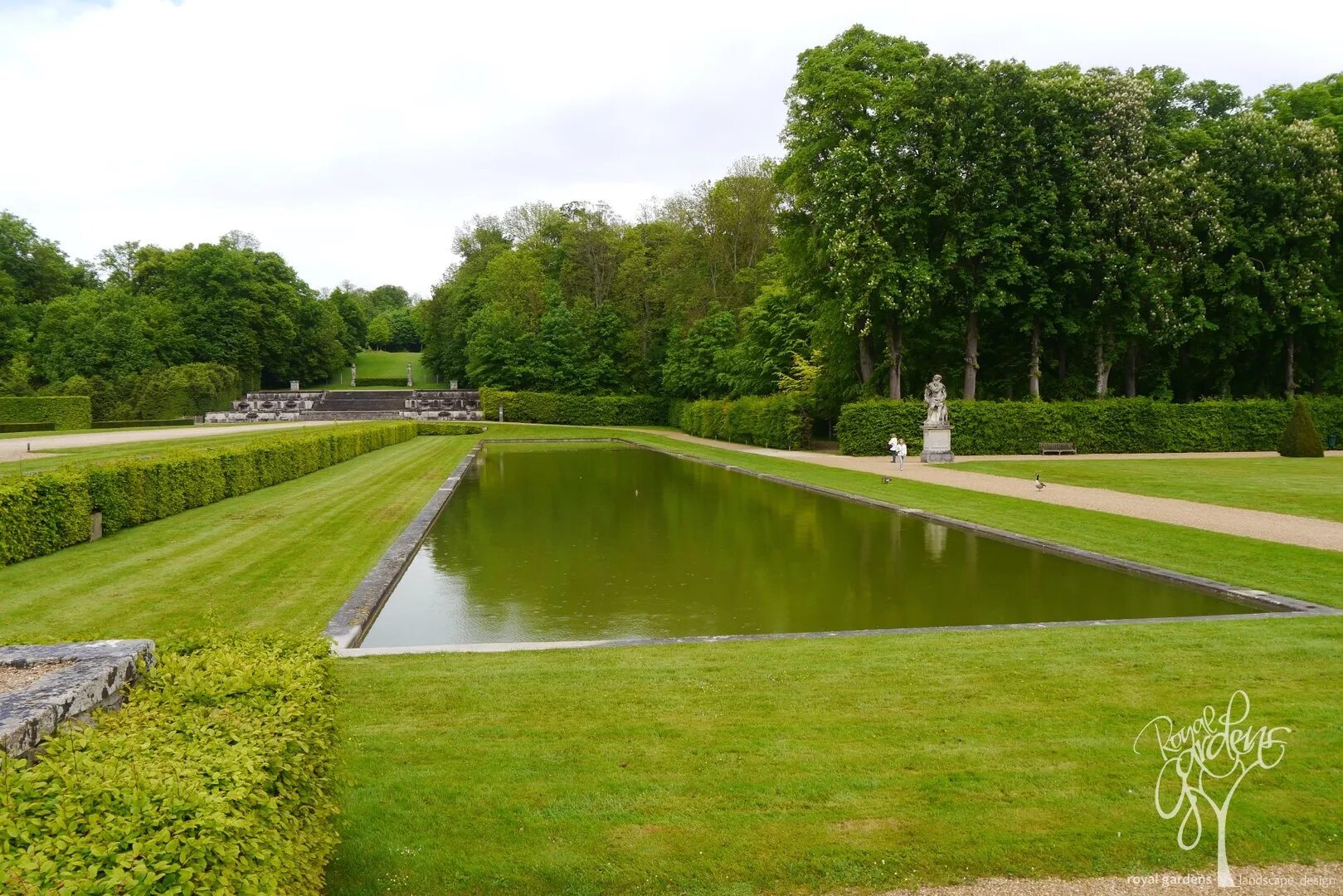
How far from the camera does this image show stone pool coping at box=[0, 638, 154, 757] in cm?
258

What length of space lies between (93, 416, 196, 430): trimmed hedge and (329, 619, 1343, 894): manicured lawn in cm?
4367

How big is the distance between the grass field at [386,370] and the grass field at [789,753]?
76308 millimetres

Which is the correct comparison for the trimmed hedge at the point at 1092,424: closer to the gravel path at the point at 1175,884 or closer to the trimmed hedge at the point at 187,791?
the gravel path at the point at 1175,884

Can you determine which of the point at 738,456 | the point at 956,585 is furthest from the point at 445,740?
the point at 738,456

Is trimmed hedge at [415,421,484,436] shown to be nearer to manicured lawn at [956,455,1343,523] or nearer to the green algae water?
manicured lawn at [956,455,1343,523]

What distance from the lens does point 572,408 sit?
198ft

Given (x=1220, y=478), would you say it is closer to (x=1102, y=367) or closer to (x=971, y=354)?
(x=971, y=354)

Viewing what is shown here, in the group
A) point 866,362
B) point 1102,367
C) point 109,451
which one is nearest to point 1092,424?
point 1102,367

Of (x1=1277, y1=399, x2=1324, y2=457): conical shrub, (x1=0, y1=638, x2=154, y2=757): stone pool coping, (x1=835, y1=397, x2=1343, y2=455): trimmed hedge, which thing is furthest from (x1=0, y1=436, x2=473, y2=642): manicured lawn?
(x1=1277, y1=399, x2=1324, y2=457): conical shrub

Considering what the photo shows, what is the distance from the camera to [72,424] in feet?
142

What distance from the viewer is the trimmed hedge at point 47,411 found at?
4256 centimetres

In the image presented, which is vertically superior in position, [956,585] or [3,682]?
[3,682]

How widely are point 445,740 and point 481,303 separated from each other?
241ft

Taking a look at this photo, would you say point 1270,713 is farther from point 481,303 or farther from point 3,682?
point 481,303
